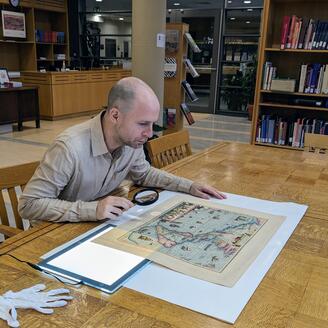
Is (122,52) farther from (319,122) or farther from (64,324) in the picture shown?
(64,324)

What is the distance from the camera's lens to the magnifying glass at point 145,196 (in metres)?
1.41

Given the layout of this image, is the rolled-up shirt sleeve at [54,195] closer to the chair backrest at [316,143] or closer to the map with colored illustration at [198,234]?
the map with colored illustration at [198,234]

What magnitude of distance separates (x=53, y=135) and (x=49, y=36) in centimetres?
403

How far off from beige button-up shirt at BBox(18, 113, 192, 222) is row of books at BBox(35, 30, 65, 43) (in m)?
8.22

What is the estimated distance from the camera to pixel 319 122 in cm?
403

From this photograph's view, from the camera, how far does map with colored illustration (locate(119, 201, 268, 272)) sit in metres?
1.03

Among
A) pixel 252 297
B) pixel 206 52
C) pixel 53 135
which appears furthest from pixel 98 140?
pixel 206 52

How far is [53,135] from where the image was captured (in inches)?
243

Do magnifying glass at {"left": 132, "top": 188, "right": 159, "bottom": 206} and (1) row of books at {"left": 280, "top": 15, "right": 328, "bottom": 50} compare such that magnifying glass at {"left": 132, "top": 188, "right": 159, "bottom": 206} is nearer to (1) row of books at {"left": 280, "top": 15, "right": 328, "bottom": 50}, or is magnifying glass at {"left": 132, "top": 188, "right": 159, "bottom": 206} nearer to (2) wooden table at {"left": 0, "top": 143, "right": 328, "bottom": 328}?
(2) wooden table at {"left": 0, "top": 143, "right": 328, "bottom": 328}

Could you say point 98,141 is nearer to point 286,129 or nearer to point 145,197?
point 145,197

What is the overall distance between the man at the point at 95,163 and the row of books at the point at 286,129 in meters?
2.87

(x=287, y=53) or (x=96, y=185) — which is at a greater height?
(x=287, y=53)

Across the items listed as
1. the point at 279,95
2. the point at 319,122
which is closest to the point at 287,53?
the point at 279,95

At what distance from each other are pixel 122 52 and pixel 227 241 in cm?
997
